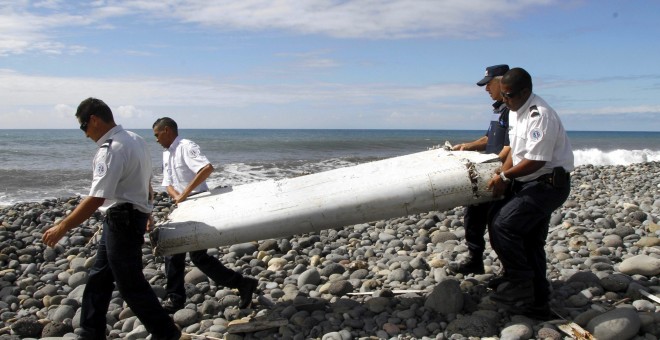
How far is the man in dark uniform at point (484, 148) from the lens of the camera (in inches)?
193

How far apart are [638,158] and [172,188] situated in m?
30.3

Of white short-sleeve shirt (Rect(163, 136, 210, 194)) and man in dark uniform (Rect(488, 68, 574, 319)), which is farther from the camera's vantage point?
white short-sleeve shirt (Rect(163, 136, 210, 194))

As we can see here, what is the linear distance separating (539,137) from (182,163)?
305 cm

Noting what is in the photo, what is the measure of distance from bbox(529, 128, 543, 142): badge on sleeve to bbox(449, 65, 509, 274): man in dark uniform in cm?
63

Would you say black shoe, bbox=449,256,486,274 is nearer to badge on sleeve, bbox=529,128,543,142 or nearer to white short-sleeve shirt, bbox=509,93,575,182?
white short-sleeve shirt, bbox=509,93,575,182

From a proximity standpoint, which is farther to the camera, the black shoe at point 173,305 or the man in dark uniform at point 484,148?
the black shoe at point 173,305

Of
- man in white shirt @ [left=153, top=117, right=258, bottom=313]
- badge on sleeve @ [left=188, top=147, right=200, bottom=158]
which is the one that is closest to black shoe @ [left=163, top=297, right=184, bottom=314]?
man in white shirt @ [left=153, top=117, right=258, bottom=313]

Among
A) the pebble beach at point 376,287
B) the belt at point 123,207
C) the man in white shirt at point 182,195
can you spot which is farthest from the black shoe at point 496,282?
the belt at point 123,207

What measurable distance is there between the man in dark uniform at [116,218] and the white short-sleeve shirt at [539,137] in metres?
2.71

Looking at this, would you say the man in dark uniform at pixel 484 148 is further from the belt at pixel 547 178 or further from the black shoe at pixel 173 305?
the black shoe at pixel 173 305

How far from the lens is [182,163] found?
5.18m

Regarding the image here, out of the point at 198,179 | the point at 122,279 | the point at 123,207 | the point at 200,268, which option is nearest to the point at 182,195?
the point at 198,179

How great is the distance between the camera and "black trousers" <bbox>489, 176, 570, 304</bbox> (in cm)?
412

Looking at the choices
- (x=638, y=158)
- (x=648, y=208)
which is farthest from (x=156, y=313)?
(x=638, y=158)
